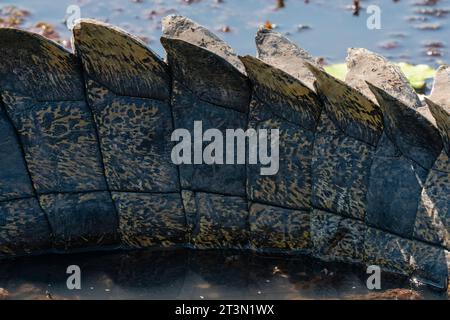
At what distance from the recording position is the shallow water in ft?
25.3

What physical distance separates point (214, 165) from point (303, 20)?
3965mm

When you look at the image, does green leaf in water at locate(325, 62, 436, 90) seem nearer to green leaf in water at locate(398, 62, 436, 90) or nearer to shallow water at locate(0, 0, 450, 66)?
green leaf in water at locate(398, 62, 436, 90)

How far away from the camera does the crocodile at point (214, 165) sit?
4133 mm

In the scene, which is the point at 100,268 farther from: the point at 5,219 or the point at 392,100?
the point at 392,100

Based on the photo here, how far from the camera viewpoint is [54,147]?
4527 millimetres

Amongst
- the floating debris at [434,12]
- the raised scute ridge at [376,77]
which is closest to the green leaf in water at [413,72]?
the floating debris at [434,12]

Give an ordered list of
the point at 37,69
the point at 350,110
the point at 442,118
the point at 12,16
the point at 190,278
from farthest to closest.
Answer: the point at 12,16
the point at 190,278
the point at 37,69
the point at 350,110
the point at 442,118

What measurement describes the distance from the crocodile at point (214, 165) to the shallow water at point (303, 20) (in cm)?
314

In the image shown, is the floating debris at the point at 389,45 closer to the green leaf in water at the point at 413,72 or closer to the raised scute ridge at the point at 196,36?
the green leaf in water at the point at 413,72

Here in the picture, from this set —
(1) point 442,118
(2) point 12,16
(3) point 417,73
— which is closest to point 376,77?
(1) point 442,118

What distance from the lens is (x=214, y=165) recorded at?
4473mm

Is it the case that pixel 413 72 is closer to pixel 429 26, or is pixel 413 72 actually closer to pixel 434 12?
pixel 429 26

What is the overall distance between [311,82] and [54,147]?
1.23 meters
